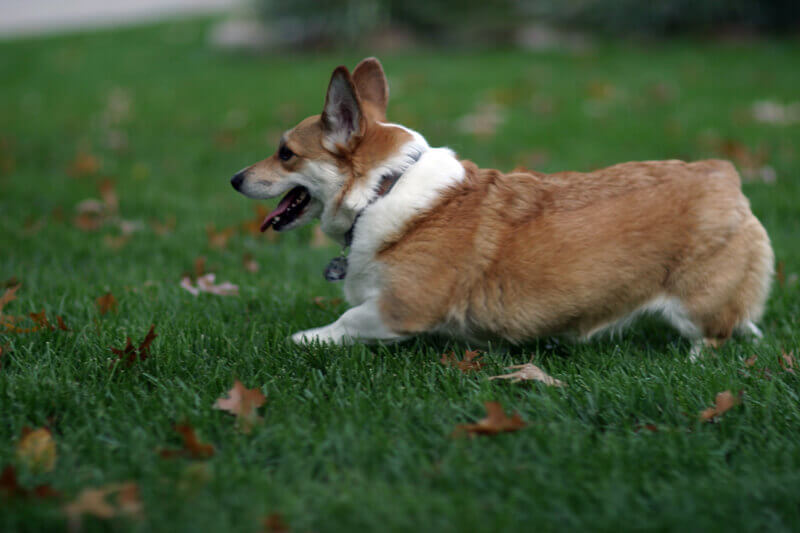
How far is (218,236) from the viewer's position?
4.41 metres

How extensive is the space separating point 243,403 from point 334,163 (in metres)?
1.07

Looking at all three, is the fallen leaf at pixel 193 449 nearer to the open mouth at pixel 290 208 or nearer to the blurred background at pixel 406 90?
the open mouth at pixel 290 208

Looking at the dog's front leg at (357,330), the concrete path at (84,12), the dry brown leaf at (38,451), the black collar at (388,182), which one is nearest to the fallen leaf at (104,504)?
the dry brown leaf at (38,451)

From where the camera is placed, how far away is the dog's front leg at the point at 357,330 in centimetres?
279

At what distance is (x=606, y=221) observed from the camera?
9.12 feet

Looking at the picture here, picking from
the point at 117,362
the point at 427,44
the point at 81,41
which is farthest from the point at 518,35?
the point at 117,362

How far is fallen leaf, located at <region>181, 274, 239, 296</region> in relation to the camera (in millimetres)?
3575

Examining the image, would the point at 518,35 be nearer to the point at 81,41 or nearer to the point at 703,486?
the point at 81,41

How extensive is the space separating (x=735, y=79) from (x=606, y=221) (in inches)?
261

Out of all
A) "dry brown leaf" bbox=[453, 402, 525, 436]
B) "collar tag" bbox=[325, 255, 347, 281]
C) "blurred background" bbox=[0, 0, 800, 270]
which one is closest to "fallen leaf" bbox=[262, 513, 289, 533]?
"dry brown leaf" bbox=[453, 402, 525, 436]

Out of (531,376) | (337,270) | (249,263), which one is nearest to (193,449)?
(337,270)

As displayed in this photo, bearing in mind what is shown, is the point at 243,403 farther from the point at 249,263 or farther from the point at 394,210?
the point at 249,263

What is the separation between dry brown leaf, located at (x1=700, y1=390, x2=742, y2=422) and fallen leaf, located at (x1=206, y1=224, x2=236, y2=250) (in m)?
3.00

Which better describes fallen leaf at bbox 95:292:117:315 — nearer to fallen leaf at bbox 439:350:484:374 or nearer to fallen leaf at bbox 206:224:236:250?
fallen leaf at bbox 206:224:236:250
